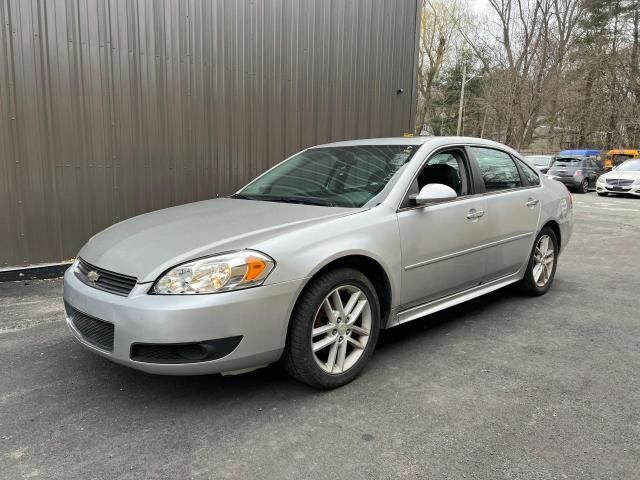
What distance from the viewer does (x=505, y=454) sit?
2457 millimetres

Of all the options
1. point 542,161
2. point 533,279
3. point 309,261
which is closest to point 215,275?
point 309,261

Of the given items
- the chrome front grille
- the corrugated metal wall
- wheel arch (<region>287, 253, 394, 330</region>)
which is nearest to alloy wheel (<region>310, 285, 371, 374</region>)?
wheel arch (<region>287, 253, 394, 330</region>)

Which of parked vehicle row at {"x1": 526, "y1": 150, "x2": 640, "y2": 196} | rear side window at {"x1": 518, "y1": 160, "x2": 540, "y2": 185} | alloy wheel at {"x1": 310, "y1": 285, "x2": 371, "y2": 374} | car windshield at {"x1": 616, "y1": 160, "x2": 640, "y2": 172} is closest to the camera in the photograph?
alloy wheel at {"x1": 310, "y1": 285, "x2": 371, "y2": 374}

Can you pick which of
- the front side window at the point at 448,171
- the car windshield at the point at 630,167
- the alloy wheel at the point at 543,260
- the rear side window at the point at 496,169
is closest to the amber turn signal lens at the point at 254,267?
the front side window at the point at 448,171

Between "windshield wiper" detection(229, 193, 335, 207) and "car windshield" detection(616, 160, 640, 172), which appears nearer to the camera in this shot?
"windshield wiper" detection(229, 193, 335, 207)

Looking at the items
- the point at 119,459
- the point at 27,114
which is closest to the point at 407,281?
the point at 119,459

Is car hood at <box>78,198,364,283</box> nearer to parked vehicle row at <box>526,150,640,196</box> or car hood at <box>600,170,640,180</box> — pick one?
parked vehicle row at <box>526,150,640,196</box>

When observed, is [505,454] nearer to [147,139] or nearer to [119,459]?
[119,459]

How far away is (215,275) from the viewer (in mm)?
2656

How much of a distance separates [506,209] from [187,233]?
106 inches

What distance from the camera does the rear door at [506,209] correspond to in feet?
13.9

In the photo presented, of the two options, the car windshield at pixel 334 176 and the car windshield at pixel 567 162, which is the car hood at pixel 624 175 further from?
the car windshield at pixel 334 176

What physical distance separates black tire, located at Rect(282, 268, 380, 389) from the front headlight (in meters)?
0.32

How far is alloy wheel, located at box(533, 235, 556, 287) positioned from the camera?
4.96 m
